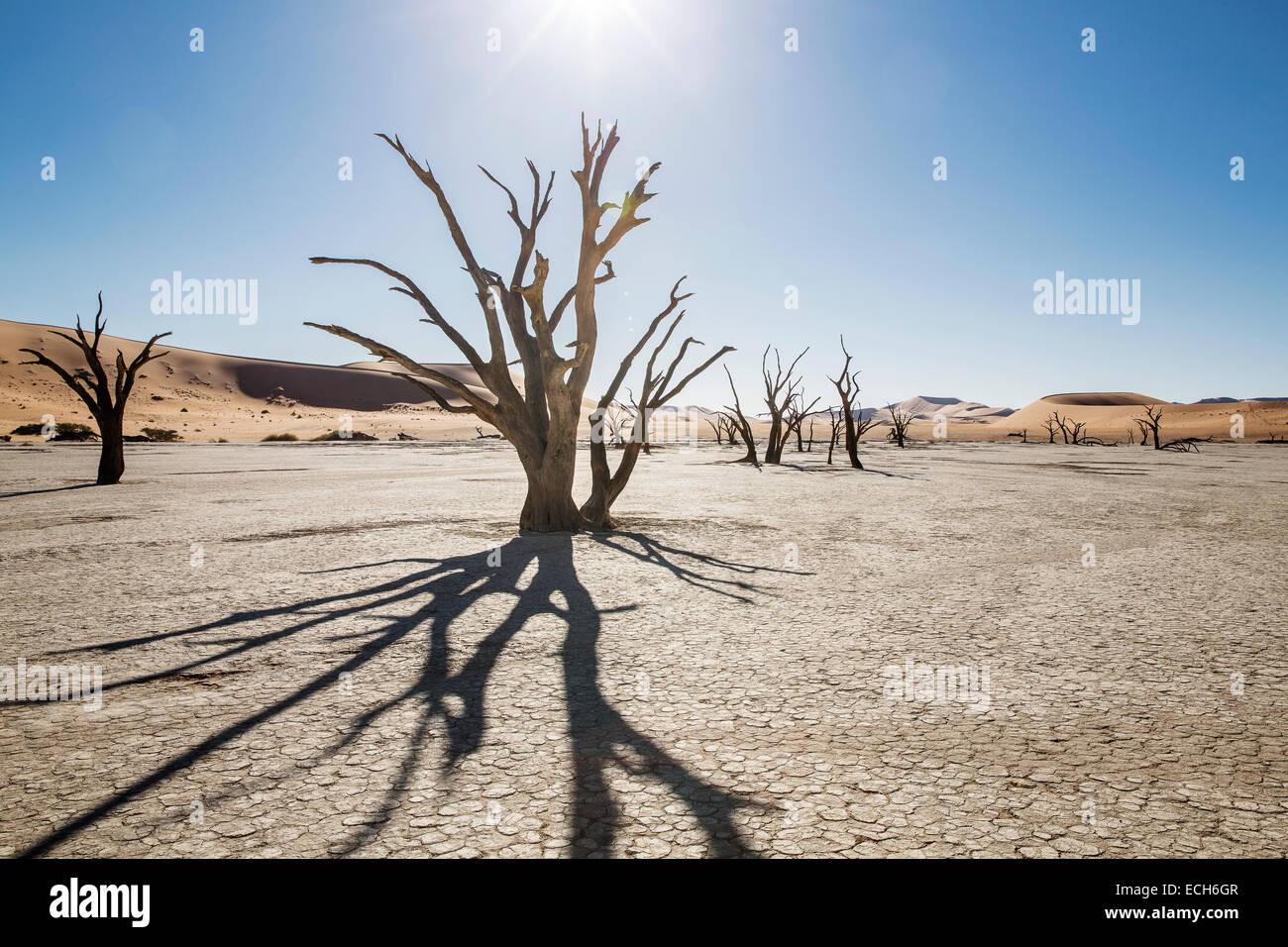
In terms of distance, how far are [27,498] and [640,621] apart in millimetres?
13839

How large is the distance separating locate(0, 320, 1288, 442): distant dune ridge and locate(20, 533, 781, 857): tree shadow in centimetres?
4049

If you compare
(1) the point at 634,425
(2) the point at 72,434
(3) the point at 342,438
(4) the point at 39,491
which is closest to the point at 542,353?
(1) the point at 634,425

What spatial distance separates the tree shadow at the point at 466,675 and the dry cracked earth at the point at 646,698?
0.02 metres

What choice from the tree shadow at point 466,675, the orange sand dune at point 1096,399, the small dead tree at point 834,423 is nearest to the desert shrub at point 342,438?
the small dead tree at point 834,423

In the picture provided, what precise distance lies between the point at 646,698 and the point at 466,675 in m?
1.12

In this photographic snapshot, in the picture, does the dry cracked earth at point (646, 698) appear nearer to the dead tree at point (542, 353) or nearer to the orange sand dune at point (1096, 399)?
the dead tree at point (542, 353)

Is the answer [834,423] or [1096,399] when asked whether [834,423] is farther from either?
[1096,399]

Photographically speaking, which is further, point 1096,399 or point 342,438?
point 1096,399

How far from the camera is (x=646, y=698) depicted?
12.1ft

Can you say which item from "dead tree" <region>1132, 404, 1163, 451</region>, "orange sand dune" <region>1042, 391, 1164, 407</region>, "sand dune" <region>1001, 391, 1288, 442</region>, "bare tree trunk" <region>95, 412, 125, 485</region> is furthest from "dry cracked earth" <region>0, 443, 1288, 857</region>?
"orange sand dune" <region>1042, 391, 1164, 407</region>

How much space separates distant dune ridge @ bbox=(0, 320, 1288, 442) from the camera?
6041cm
